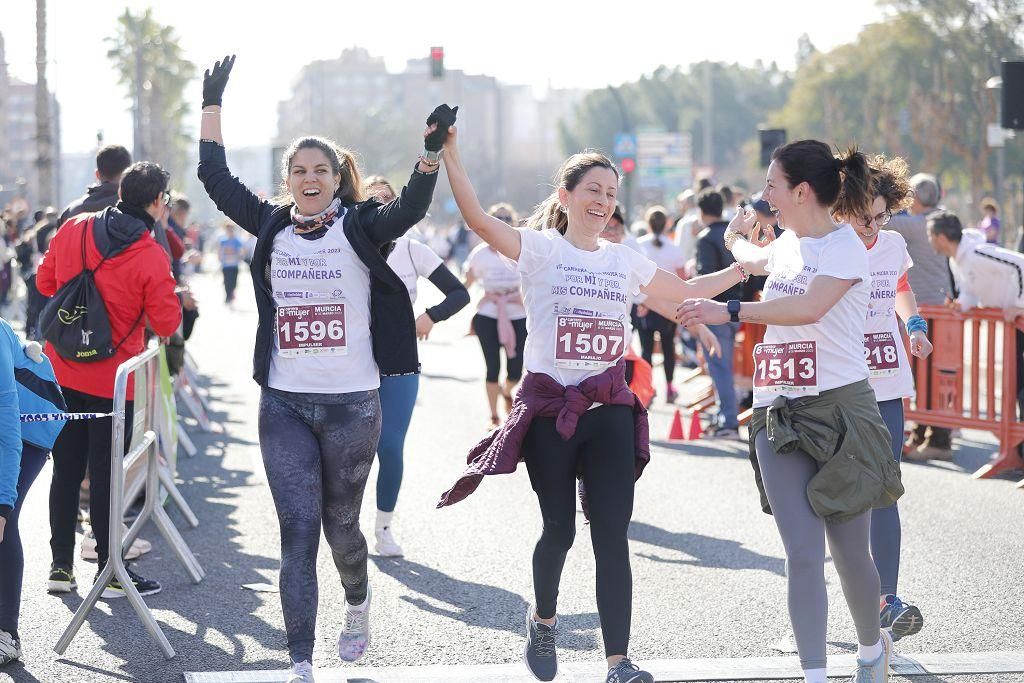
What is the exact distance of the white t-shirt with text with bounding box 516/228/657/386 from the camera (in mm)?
4957

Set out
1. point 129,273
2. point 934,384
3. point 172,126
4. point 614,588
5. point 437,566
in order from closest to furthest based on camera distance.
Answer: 1. point 614,588
2. point 129,273
3. point 437,566
4. point 934,384
5. point 172,126

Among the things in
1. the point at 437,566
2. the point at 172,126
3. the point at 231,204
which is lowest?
the point at 437,566

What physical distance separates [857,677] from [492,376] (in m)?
6.91

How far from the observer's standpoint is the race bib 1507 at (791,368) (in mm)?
4801

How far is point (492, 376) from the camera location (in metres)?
11.6

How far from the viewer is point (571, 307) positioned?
4.99 metres

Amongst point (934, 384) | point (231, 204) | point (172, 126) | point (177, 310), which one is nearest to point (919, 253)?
point (934, 384)

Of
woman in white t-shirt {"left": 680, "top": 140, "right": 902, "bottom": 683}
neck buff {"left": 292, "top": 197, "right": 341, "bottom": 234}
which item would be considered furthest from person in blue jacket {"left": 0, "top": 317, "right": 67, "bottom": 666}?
woman in white t-shirt {"left": 680, "top": 140, "right": 902, "bottom": 683}

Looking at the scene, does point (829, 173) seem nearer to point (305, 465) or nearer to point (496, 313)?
point (305, 465)

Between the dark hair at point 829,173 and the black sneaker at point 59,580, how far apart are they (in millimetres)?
3825

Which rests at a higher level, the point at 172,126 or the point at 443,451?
the point at 172,126

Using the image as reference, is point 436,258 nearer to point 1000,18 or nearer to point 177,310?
Result: point 177,310

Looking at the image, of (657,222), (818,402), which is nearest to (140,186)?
(818,402)

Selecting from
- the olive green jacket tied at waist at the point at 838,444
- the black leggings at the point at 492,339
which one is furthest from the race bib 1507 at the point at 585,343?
the black leggings at the point at 492,339
